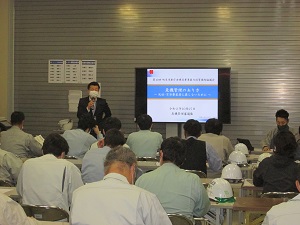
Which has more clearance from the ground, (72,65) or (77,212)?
(72,65)

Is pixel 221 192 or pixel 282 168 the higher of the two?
pixel 282 168

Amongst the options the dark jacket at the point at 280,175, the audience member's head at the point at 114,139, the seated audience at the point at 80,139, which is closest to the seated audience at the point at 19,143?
the seated audience at the point at 80,139

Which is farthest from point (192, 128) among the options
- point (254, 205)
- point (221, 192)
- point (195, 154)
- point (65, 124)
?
point (65, 124)

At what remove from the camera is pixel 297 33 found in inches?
402

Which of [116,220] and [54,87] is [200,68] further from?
[116,220]

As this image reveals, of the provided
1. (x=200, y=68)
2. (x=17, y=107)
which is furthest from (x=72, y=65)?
(x=200, y=68)

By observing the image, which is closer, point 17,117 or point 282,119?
point 17,117

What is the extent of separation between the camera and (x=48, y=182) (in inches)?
187

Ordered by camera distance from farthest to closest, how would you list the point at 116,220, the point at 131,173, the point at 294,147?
the point at 294,147 < the point at 131,173 < the point at 116,220

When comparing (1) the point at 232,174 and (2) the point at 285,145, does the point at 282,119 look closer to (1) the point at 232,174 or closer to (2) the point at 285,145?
(1) the point at 232,174

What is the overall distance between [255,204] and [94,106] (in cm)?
525

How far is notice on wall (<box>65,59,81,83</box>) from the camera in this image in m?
10.9

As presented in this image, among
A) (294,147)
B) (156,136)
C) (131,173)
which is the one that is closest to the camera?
(131,173)

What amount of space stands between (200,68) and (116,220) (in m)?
7.35
